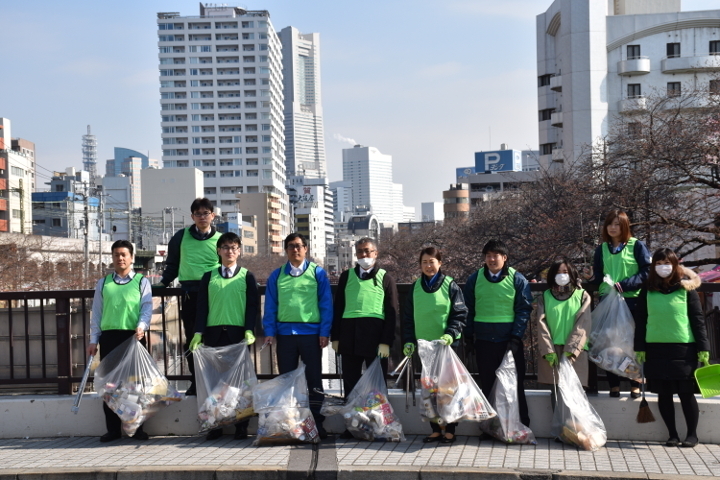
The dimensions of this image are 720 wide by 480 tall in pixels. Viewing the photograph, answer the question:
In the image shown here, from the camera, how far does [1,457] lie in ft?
23.9

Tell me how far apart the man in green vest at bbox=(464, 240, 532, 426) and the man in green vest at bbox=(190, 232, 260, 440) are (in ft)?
6.99

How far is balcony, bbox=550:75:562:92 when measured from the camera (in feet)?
215

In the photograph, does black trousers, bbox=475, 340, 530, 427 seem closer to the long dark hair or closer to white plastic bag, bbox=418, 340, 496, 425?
white plastic bag, bbox=418, 340, 496, 425

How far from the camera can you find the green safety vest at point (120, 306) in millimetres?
7625

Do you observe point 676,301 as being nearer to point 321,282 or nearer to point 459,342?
point 459,342

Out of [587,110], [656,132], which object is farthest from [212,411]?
[587,110]

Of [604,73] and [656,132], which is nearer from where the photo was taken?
[656,132]

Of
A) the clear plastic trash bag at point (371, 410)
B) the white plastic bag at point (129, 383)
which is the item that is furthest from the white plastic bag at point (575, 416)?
the white plastic bag at point (129, 383)

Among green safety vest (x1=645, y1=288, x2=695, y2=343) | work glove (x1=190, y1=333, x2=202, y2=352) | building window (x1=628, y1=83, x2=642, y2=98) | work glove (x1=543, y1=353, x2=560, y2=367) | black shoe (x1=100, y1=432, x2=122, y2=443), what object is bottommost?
black shoe (x1=100, y1=432, x2=122, y2=443)

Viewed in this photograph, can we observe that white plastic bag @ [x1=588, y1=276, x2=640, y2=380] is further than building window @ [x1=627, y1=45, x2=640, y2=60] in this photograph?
No

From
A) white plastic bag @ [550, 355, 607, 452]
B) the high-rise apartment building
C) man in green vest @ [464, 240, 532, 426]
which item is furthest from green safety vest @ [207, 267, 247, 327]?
the high-rise apartment building

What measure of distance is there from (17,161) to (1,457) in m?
75.3

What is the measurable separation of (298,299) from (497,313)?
188cm

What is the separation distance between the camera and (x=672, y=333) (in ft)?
22.4
